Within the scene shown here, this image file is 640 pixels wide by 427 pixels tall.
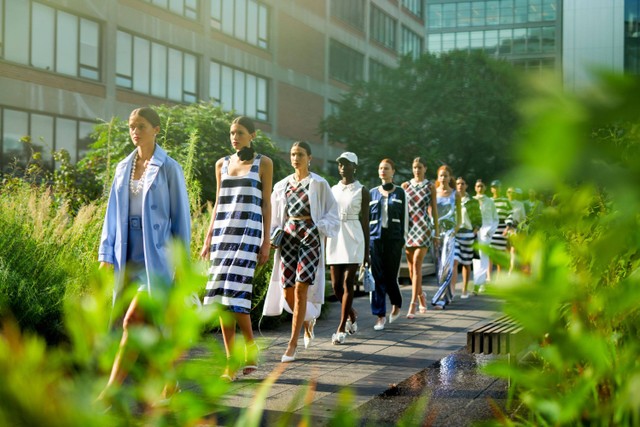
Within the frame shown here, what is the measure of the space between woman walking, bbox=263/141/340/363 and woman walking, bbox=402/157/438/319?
3.58 meters

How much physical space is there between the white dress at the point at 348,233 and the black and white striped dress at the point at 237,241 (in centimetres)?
269

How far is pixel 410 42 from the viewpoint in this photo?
2618 inches

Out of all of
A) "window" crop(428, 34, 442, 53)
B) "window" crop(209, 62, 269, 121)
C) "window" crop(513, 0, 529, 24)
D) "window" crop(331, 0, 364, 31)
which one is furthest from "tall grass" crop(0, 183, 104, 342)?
"window" crop(428, 34, 442, 53)

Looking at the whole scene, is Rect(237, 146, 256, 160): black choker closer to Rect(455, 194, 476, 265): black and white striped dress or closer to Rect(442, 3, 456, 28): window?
Rect(455, 194, 476, 265): black and white striped dress

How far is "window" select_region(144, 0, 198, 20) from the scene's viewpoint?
37531 mm

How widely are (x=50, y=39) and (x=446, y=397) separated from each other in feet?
93.2

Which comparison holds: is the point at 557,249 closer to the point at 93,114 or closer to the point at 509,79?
the point at 509,79

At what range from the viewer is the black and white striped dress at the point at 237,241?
691 centimetres

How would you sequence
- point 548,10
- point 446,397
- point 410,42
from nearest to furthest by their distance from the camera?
point 446,397 < point 410,42 < point 548,10

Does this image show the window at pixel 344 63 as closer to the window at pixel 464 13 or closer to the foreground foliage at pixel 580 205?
the window at pixel 464 13

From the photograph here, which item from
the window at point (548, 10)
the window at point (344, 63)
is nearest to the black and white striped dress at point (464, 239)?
the window at point (344, 63)

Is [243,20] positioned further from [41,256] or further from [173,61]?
[41,256]

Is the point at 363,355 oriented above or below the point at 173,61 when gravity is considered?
below

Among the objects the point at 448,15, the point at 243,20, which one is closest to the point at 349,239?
the point at 243,20
